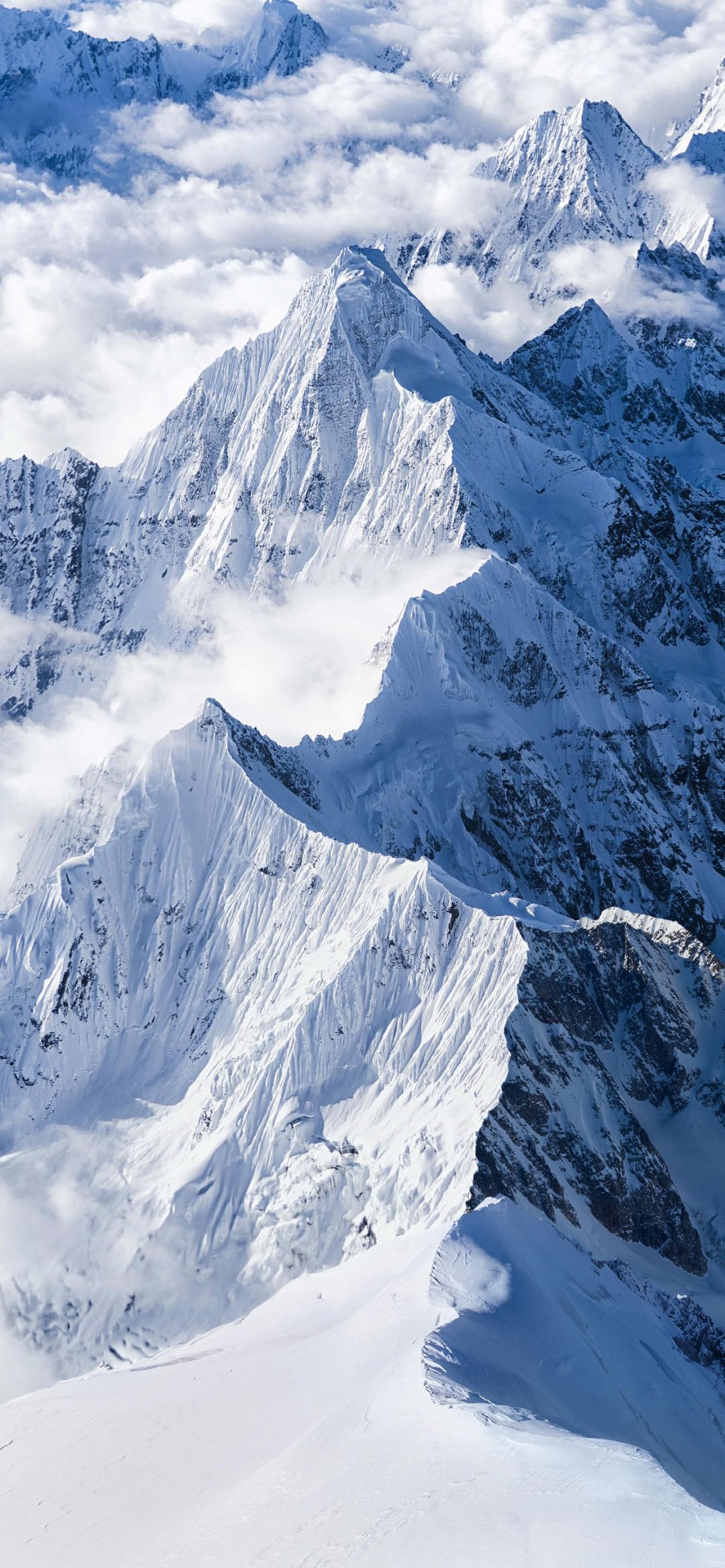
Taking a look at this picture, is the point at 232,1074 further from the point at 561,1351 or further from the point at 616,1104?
the point at 561,1351

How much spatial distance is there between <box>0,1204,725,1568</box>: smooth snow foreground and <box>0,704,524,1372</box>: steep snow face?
16880 millimetres

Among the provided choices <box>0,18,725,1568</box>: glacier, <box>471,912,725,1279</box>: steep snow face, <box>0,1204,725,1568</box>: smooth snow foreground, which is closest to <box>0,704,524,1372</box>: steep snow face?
<box>0,18,725,1568</box>: glacier

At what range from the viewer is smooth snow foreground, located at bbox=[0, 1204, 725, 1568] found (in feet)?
213

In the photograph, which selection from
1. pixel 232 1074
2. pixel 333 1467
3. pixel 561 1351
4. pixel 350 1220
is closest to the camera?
pixel 333 1467

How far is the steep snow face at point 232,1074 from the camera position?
153625 millimetres

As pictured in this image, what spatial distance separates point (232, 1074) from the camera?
566 ft

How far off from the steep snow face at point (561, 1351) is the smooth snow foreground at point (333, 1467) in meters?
0.70

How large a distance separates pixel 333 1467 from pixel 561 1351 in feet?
78.8

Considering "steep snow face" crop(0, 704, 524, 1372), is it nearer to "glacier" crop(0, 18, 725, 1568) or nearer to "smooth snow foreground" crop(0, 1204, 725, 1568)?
"glacier" crop(0, 18, 725, 1568)

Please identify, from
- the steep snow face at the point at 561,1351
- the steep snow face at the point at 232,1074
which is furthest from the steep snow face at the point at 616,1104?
the steep snow face at the point at 561,1351

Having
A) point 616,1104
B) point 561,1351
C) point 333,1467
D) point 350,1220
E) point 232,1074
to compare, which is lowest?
point 232,1074

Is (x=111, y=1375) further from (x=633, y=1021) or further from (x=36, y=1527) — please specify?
(x=633, y=1021)

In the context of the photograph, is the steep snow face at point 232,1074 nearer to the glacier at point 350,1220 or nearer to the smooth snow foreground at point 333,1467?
the glacier at point 350,1220

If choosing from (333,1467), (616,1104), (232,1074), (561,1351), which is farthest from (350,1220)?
(333,1467)
